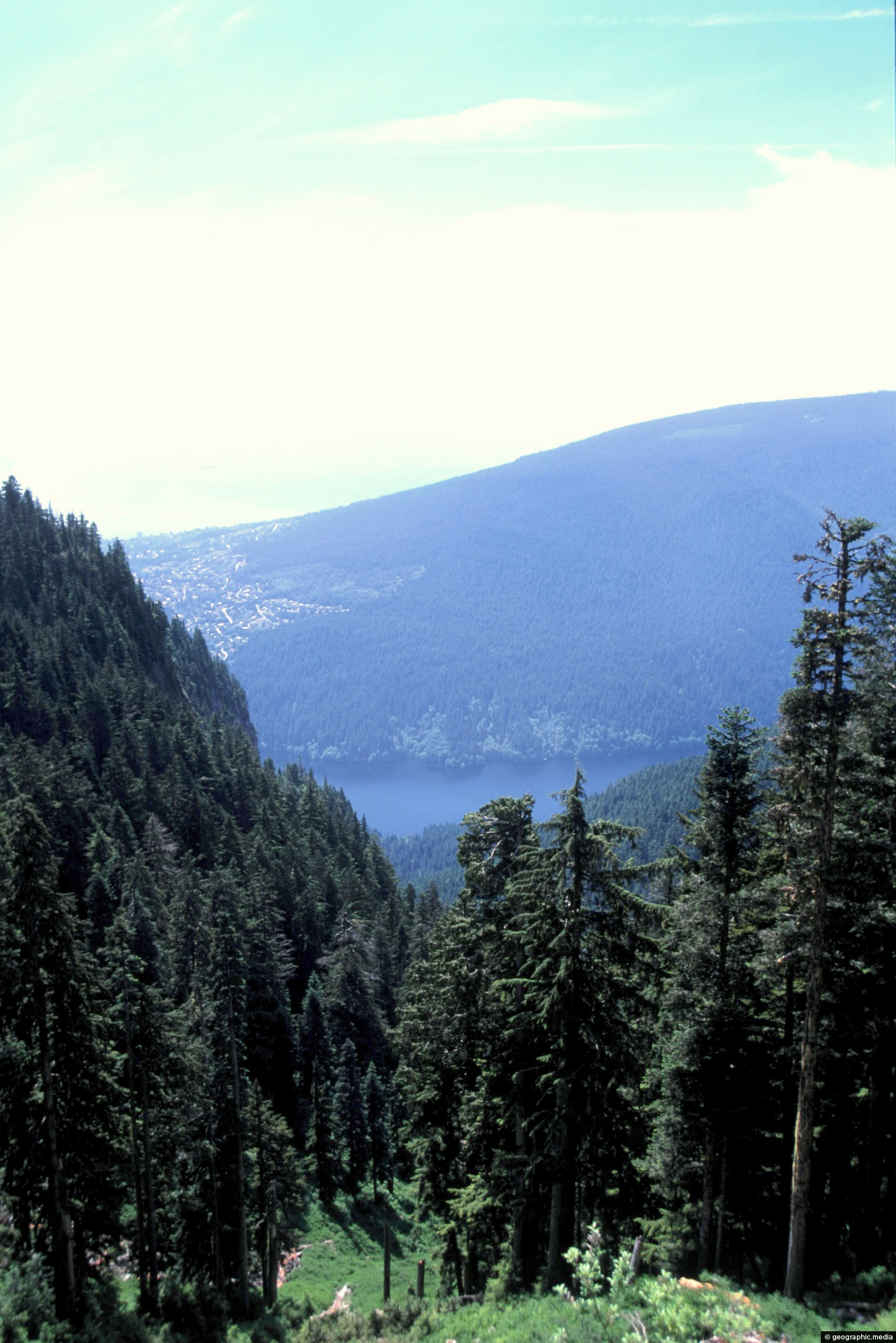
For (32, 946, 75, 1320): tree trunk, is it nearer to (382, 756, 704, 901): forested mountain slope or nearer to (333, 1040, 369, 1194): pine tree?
(333, 1040, 369, 1194): pine tree

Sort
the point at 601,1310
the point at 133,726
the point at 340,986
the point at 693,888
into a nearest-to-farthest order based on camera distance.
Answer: the point at 601,1310
the point at 693,888
the point at 340,986
the point at 133,726

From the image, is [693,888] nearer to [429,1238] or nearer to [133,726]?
[429,1238]

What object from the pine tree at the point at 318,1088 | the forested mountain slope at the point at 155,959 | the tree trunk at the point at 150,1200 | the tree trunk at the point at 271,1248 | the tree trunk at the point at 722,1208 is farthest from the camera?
the pine tree at the point at 318,1088

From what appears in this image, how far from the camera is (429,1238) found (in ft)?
132

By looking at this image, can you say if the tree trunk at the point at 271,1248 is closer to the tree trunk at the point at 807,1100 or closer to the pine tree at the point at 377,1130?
the pine tree at the point at 377,1130

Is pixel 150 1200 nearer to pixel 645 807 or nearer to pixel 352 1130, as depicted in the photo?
pixel 352 1130

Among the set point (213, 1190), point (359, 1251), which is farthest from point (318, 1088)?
point (213, 1190)

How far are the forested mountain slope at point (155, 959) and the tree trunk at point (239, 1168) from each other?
105 mm

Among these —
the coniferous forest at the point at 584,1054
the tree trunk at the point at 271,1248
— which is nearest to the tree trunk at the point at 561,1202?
the coniferous forest at the point at 584,1054

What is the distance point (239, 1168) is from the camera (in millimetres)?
28094

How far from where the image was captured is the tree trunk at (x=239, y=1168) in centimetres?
2708

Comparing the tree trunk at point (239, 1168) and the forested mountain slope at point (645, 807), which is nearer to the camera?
the tree trunk at point (239, 1168)

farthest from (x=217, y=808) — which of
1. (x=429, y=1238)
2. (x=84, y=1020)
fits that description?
(x=84, y=1020)

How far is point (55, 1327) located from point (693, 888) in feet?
54.0
